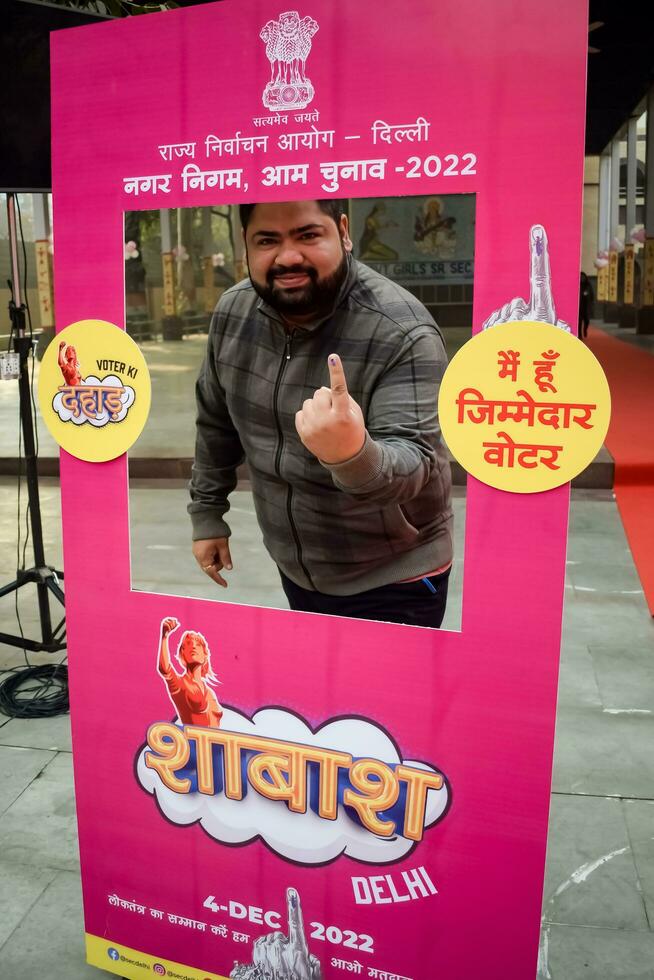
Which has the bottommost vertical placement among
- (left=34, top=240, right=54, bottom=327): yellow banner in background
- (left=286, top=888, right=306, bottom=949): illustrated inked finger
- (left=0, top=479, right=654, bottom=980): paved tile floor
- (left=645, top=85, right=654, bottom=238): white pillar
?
(left=0, top=479, right=654, bottom=980): paved tile floor

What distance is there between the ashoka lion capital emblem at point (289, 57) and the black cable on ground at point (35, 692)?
2.23 metres

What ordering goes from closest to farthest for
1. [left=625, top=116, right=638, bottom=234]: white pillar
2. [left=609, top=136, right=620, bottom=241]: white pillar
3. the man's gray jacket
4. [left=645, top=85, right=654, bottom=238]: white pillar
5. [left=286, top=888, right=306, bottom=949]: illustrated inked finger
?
the man's gray jacket
[left=286, top=888, right=306, bottom=949]: illustrated inked finger
[left=645, top=85, right=654, bottom=238]: white pillar
[left=625, top=116, right=638, bottom=234]: white pillar
[left=609, top=136, right=620, bottom=241]: white pillar

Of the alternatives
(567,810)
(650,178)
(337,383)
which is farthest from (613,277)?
(337,383)

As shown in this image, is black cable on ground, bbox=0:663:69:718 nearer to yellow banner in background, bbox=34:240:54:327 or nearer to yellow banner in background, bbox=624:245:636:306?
yellow banner in background, bbox=34:240:54:327

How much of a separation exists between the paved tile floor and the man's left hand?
20cm

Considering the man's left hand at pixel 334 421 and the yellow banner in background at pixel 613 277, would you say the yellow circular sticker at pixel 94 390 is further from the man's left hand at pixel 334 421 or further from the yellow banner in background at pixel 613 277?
the yellow banner in background at pixel 613 277

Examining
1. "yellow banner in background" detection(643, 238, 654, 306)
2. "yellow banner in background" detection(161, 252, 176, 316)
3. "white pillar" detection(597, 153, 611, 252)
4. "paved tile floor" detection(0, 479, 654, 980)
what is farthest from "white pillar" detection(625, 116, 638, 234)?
"yellow banner in background" detection(161, 252, 176, 316)

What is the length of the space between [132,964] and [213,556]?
84 centimetres

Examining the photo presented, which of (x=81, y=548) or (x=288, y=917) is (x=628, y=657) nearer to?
(x=288, y=917)

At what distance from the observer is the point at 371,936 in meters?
1.56

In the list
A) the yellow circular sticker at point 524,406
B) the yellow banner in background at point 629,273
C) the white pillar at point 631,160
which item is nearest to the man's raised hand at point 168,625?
the yellow circular sticker at point 524,406

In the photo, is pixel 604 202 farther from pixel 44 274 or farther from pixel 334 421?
pixel 334 421

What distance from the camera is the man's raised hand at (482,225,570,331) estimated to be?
1.23m

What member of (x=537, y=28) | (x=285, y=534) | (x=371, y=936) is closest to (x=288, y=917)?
(x=371, y=936)
